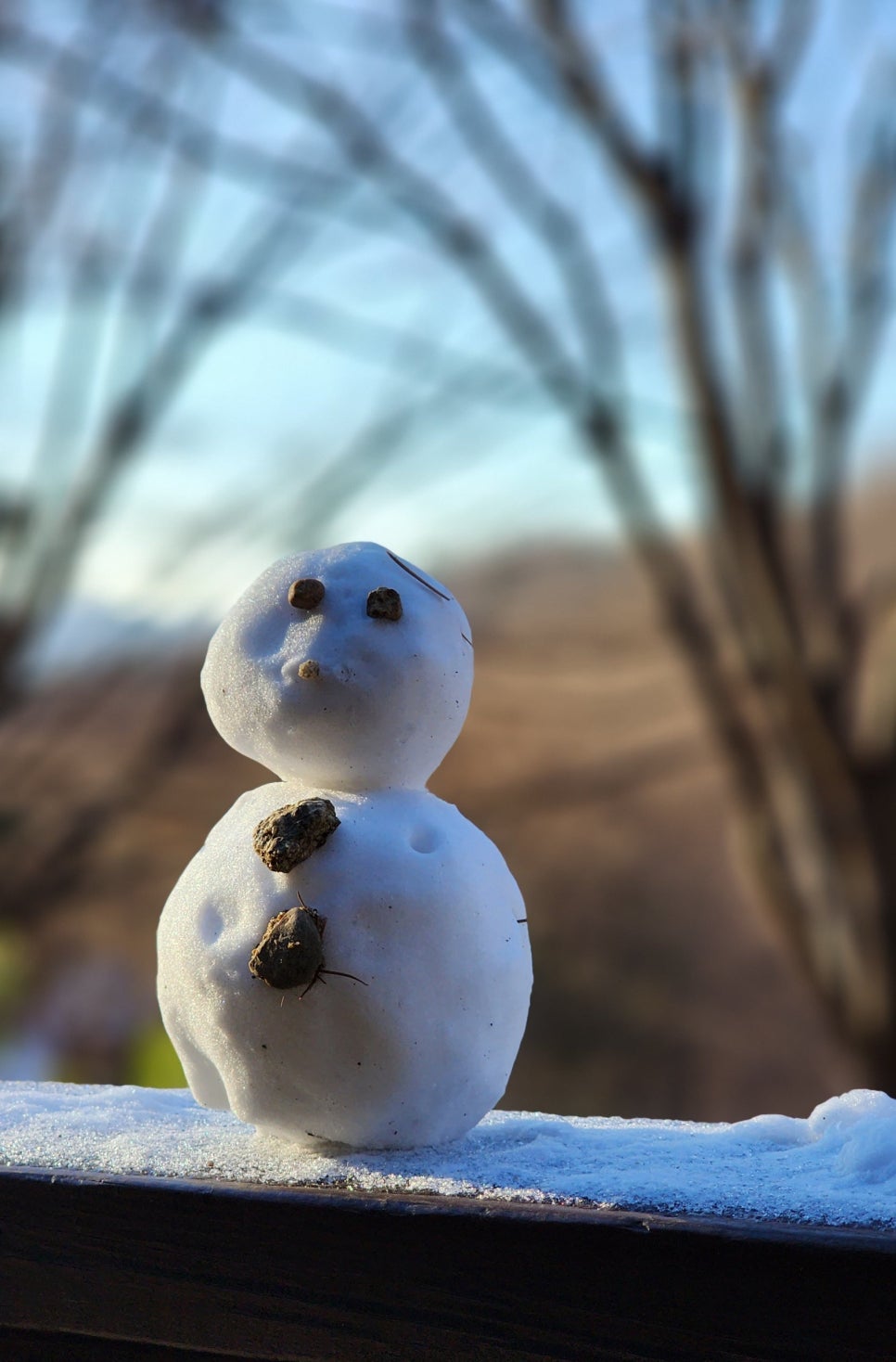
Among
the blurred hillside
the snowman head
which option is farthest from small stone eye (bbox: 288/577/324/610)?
the blurred hillside

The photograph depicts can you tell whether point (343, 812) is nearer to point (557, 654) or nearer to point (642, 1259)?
point (642, 1259)

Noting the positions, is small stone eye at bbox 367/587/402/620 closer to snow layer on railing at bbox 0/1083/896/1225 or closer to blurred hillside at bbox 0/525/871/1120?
snow layer on railing at bbox 0/1083/896/1225

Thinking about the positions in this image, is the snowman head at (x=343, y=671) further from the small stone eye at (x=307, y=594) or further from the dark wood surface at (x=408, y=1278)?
the dark wood surface at (x=408, y=1278)

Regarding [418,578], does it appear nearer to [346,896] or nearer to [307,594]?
[307,594]

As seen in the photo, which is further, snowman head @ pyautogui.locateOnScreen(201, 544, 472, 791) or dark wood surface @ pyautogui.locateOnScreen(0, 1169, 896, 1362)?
snowman head @ pyautogui.locateOnScreen(201, 544, 472, 791)

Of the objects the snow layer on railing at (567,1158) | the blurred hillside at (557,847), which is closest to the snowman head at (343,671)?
the snow layer on railing at (567,1158)

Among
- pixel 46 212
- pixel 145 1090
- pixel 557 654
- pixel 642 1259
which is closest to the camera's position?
pixel 642 1259

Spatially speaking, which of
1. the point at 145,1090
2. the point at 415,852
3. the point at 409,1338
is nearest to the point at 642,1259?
the point at 409,1338
